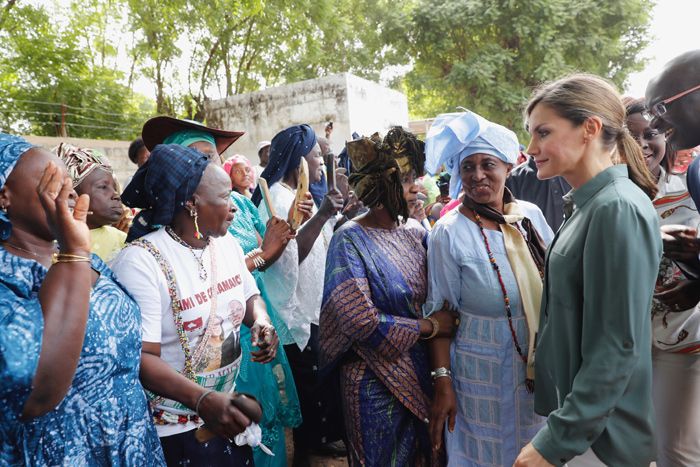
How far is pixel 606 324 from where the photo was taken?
1374mm

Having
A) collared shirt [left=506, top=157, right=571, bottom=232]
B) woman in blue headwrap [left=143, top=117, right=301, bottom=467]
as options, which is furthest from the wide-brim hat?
collared shirt [left=506, top=157, right=571, bottom=232]

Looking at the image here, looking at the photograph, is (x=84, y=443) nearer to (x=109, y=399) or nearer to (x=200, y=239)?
(x=109, y=399)

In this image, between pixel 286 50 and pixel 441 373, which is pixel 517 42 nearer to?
pixel 286 50

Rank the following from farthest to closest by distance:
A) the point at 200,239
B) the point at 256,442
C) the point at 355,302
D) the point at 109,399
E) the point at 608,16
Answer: the point at 608,16, the point at 355,302, the point at 200,239, the point at 256,442, the point at 109,399

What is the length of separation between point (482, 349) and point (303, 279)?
151cm

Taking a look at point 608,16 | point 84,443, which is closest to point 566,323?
point 84,443

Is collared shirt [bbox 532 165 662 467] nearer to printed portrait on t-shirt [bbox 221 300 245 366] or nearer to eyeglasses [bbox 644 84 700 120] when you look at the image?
eyeglasses [bbox 644 84 700 120]

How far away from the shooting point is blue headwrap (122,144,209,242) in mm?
1888

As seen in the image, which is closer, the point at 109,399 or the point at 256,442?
the point at 109,399

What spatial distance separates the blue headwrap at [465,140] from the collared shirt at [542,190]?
192 cm

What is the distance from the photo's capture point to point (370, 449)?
2232 mm

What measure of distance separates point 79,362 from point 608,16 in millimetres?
19489

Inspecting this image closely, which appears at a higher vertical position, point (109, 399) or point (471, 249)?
point (471, 249)

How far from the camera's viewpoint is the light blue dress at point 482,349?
2131 millimetres
